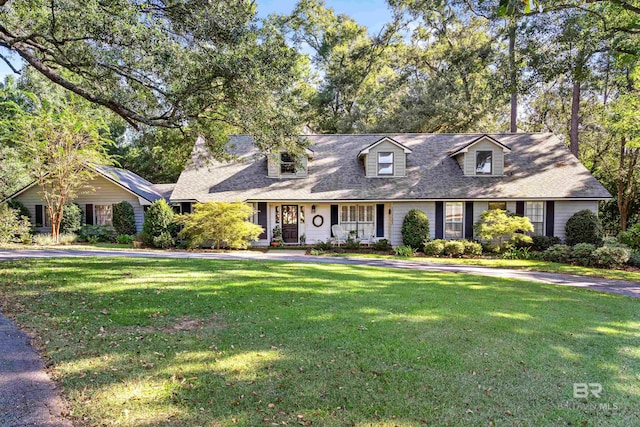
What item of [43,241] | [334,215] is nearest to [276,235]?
[334,215]

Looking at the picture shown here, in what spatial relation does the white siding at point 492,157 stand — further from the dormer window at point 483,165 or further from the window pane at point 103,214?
the window pane at point 103,214

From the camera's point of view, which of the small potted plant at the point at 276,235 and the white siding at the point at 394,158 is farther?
the white siding at the point at 394,158

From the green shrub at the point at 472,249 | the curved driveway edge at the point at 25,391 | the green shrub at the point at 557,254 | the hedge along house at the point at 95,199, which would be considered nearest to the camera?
the curved driveway edge at the point at 25,391

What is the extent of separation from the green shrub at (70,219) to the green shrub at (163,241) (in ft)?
20.7

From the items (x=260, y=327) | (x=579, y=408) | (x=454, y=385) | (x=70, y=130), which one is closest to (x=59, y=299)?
(x=260, y=327)

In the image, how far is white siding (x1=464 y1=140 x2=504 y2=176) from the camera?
1834 centimetres

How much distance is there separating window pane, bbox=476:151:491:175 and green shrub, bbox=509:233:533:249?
3961 mm

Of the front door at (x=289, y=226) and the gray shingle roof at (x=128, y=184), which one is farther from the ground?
the gray shingle roof at (x=128, y=184)

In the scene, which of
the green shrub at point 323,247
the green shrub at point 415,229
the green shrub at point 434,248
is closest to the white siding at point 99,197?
the green shrub at point 323,247

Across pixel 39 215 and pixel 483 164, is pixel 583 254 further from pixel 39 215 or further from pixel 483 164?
pixel 39 215

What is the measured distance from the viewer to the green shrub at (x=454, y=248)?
51.1 ft

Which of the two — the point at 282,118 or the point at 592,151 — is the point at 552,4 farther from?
the point at 592,151

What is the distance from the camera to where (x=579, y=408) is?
3.25 meters

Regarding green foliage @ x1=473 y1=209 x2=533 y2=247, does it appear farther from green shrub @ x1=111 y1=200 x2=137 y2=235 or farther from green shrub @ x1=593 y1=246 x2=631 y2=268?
green shrub @ x1=111 y1=200 x2=137 y2=235
